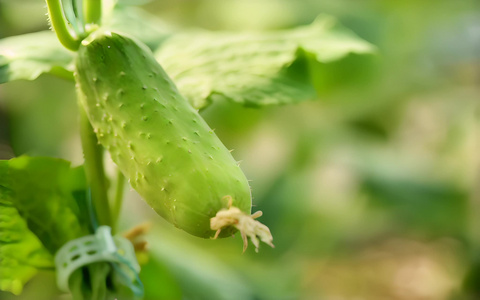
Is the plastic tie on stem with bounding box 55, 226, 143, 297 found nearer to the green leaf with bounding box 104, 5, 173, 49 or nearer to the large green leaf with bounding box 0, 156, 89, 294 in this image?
the large green leaf with bounding box 0, 156, 89, 294

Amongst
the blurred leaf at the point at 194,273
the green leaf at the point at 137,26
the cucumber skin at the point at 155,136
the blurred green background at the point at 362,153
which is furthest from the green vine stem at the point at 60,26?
the blurred green background at the point at 362,153

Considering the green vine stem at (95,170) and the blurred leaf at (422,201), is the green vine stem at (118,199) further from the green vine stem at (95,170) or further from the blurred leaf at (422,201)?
the blurred leaf at (422,201)

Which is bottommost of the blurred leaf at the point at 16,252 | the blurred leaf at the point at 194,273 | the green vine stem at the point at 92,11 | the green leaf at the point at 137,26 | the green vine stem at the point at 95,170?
the blurred leaf at the point at 194,273

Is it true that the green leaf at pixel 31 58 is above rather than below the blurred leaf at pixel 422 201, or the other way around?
above

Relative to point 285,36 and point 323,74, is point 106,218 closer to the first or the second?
point 285,36

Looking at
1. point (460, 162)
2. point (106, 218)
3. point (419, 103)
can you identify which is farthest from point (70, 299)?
point (419, 103)

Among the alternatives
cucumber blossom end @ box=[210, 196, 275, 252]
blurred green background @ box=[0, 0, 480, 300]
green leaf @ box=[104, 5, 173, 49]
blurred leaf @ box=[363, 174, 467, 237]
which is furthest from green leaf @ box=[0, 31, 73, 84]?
blurred leaf @ box=[363, 174, 467, 237]
